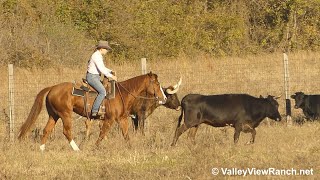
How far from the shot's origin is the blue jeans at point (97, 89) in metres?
14.2

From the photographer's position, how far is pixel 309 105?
57.1 ft

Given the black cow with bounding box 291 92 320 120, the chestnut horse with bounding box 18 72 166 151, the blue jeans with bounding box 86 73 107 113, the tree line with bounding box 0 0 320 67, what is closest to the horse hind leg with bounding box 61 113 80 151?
the chestnut horse with bounding box 18 72 166 151

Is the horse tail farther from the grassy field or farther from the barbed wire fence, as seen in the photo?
the barbed wire fence

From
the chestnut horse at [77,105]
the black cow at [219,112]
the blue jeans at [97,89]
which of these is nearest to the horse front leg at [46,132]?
the chestnut horse at [77,105]

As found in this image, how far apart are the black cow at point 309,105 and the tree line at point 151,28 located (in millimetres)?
13667

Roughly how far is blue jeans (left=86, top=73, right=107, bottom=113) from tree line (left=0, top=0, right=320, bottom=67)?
1430 centimetres

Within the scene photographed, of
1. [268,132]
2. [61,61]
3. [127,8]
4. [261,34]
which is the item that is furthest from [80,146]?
[261,34]

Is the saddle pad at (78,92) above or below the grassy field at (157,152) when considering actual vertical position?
above

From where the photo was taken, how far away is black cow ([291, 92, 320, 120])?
1720 cm

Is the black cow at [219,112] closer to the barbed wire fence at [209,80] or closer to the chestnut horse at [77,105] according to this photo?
the chestnut horse at [77,105]

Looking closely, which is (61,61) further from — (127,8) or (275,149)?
(275,149)

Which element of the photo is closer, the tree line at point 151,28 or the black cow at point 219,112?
the black cow at point 219,112

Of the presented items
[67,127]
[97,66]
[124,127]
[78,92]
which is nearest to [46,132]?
[67,127]

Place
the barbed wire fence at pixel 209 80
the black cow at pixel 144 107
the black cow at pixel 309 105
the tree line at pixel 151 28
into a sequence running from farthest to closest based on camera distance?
the tree line at pixel 151 28 < the barbed wire fence at pixel 209 80 < the black cow at pixel 309 105 < the black cow at pixel 144 107
